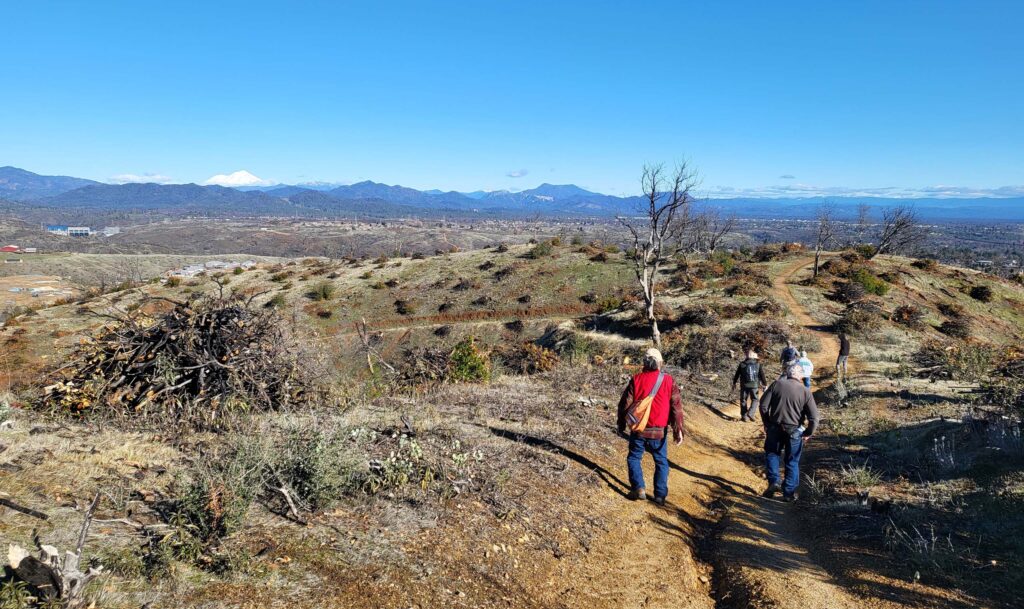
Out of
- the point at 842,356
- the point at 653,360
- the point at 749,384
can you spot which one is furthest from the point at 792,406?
the point at 842,356

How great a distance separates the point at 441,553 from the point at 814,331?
22.5m

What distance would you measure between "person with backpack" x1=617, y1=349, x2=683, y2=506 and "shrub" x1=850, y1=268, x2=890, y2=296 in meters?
26.8

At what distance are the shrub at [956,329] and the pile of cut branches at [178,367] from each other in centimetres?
2697

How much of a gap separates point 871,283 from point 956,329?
5.02 meters

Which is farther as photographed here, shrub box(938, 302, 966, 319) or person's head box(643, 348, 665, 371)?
shrub box(938, 302, 966, 319)

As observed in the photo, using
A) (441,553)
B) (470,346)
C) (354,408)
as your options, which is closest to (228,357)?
(354,408)

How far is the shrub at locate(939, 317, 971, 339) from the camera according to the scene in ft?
74.1

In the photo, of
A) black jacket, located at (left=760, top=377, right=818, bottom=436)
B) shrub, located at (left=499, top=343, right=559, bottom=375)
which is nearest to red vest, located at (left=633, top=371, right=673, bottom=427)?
black jacket, located at (left=760, top=377, right=818, bottom=436)

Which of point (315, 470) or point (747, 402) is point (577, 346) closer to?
point (747, 402)

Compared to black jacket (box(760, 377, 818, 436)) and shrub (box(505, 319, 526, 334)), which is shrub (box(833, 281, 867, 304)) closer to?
shrub (box(505, 319, 526, 334))

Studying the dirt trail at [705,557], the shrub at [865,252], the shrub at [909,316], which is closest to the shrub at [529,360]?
the dirt trail at [705,557]

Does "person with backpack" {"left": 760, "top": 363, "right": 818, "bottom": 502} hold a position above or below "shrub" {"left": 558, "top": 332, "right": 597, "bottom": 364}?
above

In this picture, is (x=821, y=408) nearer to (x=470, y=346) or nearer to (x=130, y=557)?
(x=470, y=346)

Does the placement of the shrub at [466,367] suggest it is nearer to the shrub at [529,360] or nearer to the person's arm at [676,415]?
the shrub at [529,360]
